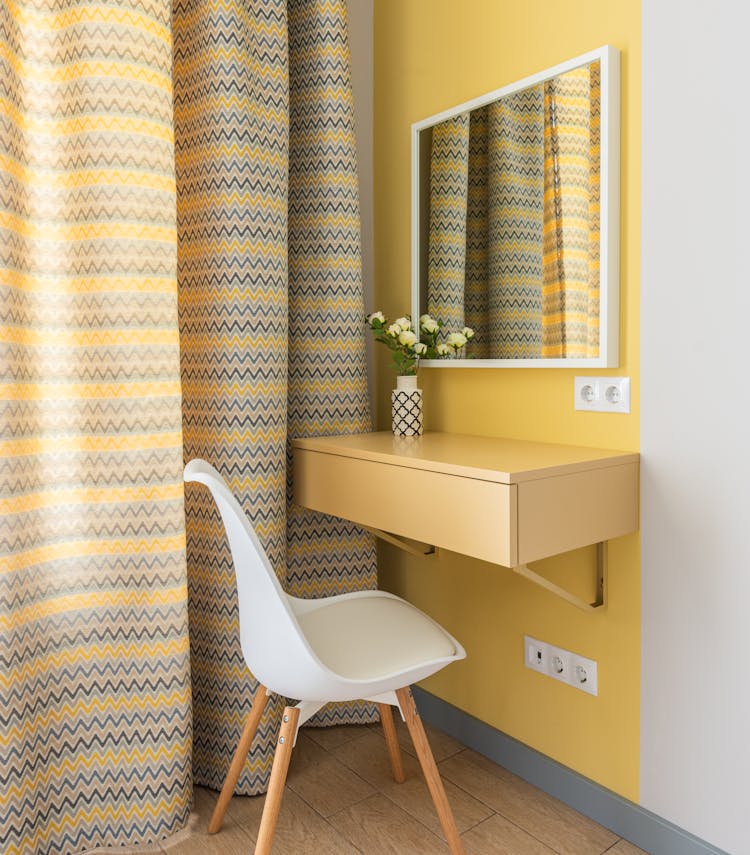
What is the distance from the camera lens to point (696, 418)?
1.46m

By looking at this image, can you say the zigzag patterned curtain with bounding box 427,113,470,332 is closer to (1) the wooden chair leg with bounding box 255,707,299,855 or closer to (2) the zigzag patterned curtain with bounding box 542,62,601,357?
(2) the zigzag patterned curtain with bounding box 542,62,601,357

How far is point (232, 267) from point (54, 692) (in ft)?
3.52

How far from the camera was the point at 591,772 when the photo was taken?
171 cm

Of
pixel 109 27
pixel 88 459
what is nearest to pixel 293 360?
pixel 88 459

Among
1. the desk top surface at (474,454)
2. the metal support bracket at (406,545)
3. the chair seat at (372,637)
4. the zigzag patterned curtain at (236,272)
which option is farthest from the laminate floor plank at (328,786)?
the desk top surface at (474,454)

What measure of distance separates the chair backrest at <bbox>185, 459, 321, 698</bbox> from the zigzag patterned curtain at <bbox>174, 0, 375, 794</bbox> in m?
0.38

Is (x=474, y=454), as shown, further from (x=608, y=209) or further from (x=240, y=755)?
(x=240, y=755)

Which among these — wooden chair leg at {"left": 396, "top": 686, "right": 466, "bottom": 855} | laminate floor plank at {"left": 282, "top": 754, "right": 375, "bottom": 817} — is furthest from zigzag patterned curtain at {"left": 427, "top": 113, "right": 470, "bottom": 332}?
laminate floor plank at {"left": 282, "top": 754, "right": 375, "bottom": 817}

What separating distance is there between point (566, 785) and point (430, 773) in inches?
19.9

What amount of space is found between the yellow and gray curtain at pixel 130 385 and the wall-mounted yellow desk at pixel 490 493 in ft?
0.94

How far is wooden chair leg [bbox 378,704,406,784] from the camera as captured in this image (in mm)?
1781

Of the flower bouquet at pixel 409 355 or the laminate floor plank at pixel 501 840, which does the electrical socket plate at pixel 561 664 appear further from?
the flower bouquet at pixel 409 355

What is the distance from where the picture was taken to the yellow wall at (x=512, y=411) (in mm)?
1598

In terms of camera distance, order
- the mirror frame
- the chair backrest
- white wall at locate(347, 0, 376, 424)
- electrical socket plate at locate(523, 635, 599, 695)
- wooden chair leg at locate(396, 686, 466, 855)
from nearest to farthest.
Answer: the chair backrest, wooden chair leg at locate(396, 686, 466, 855), the mirror frame, electrical socket plate at locate(523, 635, 599, 695), white wall at locate(347, 0, 376, 424)
